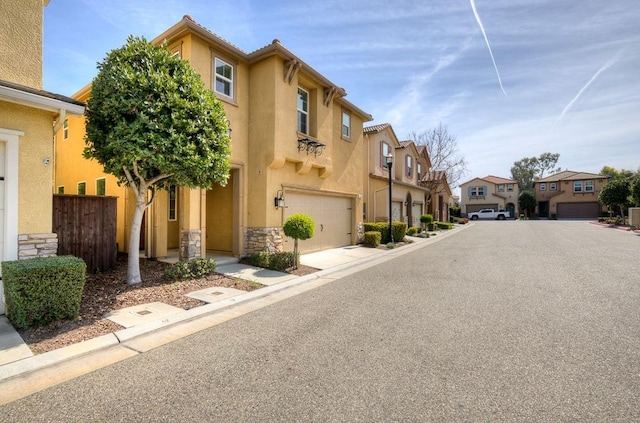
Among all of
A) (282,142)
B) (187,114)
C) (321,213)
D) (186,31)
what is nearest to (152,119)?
(187,114)

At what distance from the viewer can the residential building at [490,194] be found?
5250 centimetres

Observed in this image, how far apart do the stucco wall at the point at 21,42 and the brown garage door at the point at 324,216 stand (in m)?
7.66

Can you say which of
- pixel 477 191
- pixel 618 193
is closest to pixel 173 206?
pixel 618 193

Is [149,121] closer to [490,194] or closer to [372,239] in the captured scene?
[372,239]

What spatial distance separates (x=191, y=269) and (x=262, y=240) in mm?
2974

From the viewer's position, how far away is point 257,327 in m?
5.23

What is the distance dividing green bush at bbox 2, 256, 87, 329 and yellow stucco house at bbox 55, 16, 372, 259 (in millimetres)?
4345

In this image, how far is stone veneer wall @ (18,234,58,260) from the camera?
226 inches

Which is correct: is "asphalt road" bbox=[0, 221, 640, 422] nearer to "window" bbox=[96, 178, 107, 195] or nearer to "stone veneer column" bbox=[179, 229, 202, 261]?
"stone veneer column" bbox=[179, 229, 202, 261]

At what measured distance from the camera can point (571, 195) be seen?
49.2 metres

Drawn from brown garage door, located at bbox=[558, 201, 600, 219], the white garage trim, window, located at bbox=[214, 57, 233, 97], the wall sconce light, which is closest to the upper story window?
brown garage door, located at bbox=[558, 201, 600, 219]

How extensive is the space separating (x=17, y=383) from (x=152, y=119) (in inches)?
195

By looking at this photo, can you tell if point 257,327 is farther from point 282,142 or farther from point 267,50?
point 267,50

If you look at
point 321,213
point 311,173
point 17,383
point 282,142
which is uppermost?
point 282,142
